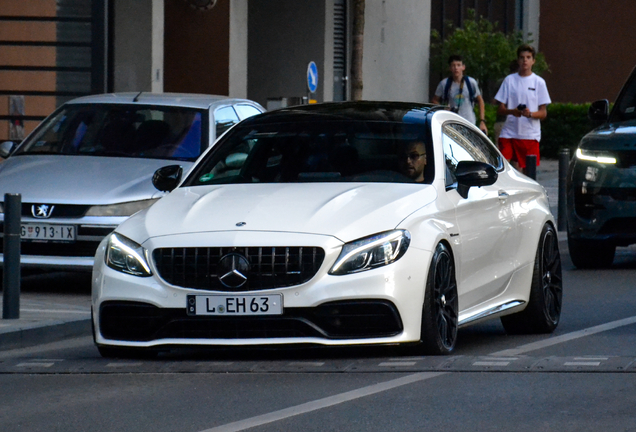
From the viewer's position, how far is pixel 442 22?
4056 centimetres

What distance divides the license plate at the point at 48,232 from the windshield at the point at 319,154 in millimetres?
2467

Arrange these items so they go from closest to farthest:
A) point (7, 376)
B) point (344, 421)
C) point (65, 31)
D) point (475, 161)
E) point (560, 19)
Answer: point (344, 421) < point (7, 376) < point (475, 161) < point (65, 31) < point (560, 19)

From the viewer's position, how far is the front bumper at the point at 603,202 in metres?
12.4

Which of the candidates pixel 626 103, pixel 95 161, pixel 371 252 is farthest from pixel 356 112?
pixel 626 103

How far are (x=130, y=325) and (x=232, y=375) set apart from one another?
2.10 feet

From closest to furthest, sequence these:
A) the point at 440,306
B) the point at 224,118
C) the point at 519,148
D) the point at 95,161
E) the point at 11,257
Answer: the point at 440,306 < the point at 11,257 < the point at 95,161 < the point at 224,118 < the point at 519,148

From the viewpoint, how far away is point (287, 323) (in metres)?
7.33

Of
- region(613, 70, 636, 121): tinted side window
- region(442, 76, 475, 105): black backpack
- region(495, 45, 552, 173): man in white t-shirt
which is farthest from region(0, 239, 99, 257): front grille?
region(442, 76, 475, 105): black backpack

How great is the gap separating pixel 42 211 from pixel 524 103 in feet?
24.0

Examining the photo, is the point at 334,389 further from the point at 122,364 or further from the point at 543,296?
the point at 543,296

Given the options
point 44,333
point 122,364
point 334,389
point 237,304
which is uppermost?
point 237,304

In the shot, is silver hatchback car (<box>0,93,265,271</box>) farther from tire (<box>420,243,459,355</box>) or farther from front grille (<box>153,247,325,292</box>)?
tire (<box>420,243,459,355</box>)

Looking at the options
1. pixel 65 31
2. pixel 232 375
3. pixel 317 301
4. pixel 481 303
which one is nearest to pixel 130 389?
pixel 232 375

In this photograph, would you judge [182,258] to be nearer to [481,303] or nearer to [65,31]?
Answer: [481,303]
